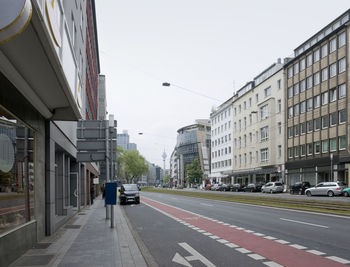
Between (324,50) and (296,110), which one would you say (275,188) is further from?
(324,50)

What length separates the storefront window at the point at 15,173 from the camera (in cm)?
745

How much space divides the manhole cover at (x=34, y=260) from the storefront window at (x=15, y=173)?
75cm

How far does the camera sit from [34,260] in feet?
25.0

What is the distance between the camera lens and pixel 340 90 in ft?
136

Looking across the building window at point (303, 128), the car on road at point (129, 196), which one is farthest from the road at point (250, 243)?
the building window at point (303, 128)

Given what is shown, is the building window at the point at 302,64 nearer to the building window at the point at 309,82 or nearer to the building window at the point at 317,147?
the building window at the point at 309,82

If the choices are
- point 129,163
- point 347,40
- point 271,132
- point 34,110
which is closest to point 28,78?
point 34,110

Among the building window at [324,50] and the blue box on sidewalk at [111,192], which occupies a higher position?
the building window at [324,50]

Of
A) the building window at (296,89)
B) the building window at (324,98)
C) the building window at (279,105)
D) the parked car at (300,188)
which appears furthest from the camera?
the building window at (279,105)

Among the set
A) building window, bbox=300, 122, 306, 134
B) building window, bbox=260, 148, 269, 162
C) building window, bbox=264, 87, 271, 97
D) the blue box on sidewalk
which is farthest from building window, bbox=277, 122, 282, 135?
the blue box on sidewalk

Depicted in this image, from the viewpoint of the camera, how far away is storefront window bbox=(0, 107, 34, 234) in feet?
24.4

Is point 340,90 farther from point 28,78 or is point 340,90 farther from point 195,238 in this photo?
point 28,78

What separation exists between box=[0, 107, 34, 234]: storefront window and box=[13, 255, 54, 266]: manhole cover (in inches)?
29.4

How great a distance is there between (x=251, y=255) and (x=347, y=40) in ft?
128
